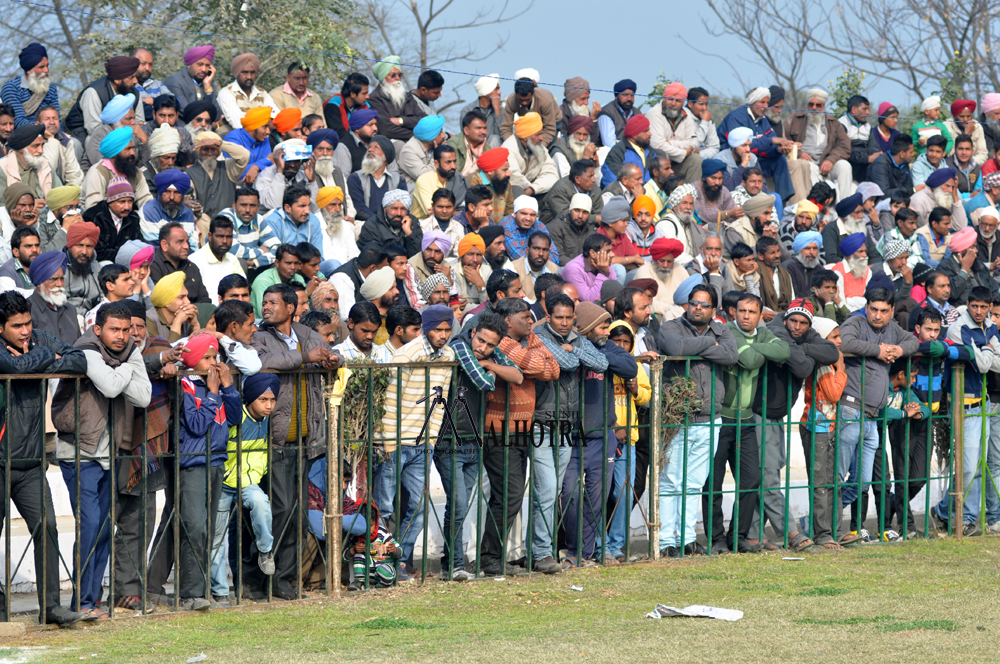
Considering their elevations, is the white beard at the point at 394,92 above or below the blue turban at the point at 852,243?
above

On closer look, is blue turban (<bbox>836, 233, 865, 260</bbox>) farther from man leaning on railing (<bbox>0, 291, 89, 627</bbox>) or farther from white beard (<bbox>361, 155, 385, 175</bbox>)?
man leaning on railing (<bbox>0, 291, 89, 627</bbox>)

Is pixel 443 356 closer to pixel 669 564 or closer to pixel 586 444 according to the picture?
pixel 586 444

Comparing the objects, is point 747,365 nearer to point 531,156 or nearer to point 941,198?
point 531,156

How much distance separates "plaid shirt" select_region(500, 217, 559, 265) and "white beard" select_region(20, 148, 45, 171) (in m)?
4.61

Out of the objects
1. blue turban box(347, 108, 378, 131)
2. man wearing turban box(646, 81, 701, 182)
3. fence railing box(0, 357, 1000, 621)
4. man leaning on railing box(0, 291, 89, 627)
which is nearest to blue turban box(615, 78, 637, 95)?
man wearing turban box(646, 81, 701, 182)

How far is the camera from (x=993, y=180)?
19344 mm

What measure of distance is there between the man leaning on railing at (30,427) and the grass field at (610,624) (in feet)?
1.16

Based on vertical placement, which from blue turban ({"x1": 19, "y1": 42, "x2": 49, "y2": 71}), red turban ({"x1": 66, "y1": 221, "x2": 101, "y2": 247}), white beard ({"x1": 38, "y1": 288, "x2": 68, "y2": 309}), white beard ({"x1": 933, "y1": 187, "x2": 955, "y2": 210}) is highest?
blue turban ({"x1": 19, "y1": 42, "x2": 49, "y2": 71})

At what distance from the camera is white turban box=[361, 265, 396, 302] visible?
39.1 ft

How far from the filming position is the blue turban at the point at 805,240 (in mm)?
15898

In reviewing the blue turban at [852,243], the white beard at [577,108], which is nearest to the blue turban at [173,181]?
the white beard at [577,108]

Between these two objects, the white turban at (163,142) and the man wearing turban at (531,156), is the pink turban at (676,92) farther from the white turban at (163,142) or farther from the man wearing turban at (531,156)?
the white turban at (163,142)

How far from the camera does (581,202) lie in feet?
49.8

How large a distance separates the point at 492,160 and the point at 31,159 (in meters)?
5.11
